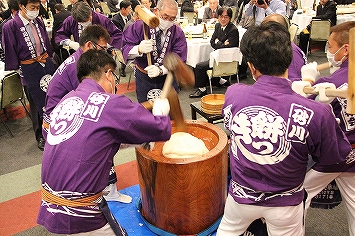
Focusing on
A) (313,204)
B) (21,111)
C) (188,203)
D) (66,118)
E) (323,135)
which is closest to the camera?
(323,135)

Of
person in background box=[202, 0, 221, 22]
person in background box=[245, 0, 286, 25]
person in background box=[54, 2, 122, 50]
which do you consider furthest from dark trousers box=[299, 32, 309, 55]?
person in background box=[54, 2, 122, 50]

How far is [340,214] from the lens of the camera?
2.91m

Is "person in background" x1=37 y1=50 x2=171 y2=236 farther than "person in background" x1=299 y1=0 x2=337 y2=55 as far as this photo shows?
No

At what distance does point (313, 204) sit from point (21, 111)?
15.9 feet

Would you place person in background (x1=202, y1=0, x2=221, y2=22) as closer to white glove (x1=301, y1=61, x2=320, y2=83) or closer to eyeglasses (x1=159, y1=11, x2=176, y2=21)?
eyeglasses (x1=159, y1=11, x2=176, y2=21)

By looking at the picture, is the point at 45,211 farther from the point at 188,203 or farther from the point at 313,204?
the point at 313,204

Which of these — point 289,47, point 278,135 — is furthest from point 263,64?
point 278,135

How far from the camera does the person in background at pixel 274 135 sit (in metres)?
1.56

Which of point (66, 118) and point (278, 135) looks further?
point (66, 118)

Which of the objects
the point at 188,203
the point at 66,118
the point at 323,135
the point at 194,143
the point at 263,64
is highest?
the point at 263,64

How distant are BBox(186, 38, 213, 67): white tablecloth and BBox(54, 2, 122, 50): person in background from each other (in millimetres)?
1722

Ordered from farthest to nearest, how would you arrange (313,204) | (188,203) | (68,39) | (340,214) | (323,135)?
(68,39), (340,214), (313,204), (188,203), (323,135)

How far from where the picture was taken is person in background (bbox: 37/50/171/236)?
1627mm

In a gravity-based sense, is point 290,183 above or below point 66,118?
below
